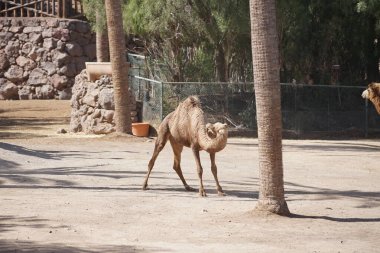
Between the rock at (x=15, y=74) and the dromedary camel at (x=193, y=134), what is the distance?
794 inches

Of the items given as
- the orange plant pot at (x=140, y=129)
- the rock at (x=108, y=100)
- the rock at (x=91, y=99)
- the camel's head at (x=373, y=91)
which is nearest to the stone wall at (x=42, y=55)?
the rock at (x=91, y=99)

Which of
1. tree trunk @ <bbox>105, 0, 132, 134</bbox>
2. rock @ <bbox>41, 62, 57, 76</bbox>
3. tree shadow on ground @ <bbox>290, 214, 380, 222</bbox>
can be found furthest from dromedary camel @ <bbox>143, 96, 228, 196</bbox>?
rock @ <bbox>41, 62, 57, 76</bbox>

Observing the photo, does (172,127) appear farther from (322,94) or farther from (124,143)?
(322,94)

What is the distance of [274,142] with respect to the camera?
13.0m

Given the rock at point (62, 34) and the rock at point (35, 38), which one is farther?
the rock at point (35, 38)

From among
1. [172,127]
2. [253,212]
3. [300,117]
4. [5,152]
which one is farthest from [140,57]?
[253,212]

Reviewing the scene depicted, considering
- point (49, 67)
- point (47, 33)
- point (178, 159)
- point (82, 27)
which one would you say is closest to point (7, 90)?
point (49, 67)

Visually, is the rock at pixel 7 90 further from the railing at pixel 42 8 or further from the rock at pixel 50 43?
the railing at pixel 42 8

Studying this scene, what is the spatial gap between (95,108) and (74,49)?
791cm

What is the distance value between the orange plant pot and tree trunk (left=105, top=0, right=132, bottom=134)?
467 mm

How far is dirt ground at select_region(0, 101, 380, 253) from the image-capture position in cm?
1141

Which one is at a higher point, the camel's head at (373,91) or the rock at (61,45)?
the rock at (61,45)

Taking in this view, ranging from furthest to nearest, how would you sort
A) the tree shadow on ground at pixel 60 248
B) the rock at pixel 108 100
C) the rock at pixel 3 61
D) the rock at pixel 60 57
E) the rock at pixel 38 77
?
1. the rock at pixel 3 61
2. the rock at pixel 38 77
3. the rock at pixel 60 57
4. the rock at pixel 108 100
5. the tree shadow on ground at pixel 60 248

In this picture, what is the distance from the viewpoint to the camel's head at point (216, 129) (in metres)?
14.3
